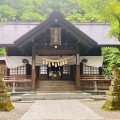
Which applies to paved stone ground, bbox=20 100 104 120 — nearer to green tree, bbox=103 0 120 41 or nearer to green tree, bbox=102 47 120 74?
green tree, bbox=103 0 120 41

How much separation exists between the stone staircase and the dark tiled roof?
4.98m

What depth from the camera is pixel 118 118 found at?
27.1 ft

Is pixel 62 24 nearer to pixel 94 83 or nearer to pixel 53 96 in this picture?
pixel 94 83

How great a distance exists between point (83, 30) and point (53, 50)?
336 inches

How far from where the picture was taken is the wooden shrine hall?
18.6 meters

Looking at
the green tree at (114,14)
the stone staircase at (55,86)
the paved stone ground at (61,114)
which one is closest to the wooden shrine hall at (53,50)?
the stone staircase at (55,86)

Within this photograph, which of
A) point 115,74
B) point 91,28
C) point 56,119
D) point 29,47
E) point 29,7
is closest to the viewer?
point 56,119

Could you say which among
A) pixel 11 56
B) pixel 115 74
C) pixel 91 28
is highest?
pixel 91 28

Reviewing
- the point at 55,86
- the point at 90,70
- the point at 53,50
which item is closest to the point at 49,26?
the point at 53,50

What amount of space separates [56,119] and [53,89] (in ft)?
38.5

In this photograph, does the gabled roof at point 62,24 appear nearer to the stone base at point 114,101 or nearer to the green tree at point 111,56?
the green tree at point 111,56

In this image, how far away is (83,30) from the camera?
27.2 m

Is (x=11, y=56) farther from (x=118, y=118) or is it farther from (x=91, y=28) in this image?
(x=118, y=118)

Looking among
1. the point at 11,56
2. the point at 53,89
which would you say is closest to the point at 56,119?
the point at 53,89
